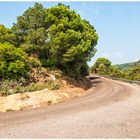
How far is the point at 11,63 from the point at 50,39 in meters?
9.84

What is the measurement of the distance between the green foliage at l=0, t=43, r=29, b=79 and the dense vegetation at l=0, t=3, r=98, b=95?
79 cm

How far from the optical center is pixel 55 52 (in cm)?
3872

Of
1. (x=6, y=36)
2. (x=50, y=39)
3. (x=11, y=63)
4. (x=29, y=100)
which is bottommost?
(x=29, y=100)

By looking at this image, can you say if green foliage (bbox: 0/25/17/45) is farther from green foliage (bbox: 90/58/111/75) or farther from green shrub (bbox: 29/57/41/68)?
green foliage (bbox: 90/58/111/75)

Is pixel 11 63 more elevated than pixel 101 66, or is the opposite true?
pixel 101 66

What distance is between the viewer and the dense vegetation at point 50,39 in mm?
37750

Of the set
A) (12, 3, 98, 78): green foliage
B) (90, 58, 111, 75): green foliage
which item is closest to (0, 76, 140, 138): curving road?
(12, 3, 98, 78): green foliage

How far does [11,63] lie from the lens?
3122 centimetres

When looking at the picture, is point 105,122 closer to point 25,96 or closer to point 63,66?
point 25,96

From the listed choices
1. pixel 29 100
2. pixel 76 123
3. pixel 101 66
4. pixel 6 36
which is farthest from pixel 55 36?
pixel 101 66

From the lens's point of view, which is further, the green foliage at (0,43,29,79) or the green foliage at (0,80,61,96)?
the green foliage at (0,43,29,79)

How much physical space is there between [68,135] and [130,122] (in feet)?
13.2

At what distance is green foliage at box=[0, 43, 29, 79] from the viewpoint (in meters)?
31.0

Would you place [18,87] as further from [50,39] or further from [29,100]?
[50,39]
